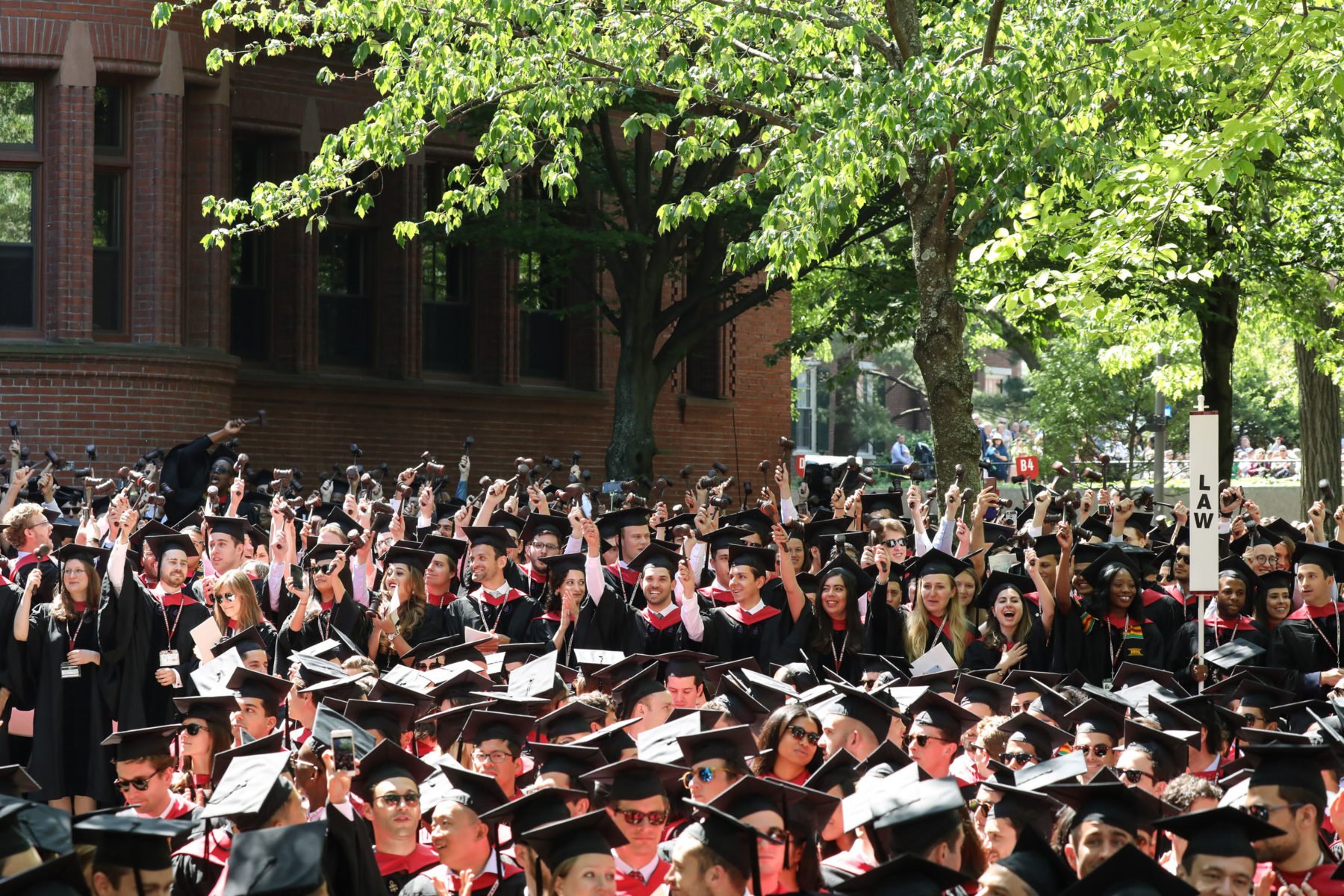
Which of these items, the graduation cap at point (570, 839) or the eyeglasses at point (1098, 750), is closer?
the graduation cap at point (570, 839)

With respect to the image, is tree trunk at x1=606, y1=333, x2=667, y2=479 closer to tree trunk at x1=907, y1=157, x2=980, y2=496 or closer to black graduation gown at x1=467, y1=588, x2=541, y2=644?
tree trunk at x1=907, y1=157, x2=980, y2=496

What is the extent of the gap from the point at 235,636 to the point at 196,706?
60.8 inches

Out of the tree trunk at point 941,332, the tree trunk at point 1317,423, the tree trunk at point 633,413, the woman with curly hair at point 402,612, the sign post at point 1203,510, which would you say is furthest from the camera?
Answer: the tree trunk at point 1317,423

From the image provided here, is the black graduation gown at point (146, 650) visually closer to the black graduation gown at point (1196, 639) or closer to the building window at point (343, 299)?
the black graduation gown at point (1196, 639)

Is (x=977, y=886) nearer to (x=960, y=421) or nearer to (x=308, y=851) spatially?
(x=308, y=851)

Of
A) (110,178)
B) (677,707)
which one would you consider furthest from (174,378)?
(677,707)

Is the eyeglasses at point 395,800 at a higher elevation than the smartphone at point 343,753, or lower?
lower

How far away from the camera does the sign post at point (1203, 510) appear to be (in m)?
9.50

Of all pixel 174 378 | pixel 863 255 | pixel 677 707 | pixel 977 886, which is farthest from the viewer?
pixel 863 255

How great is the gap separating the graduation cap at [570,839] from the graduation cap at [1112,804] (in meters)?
1.57

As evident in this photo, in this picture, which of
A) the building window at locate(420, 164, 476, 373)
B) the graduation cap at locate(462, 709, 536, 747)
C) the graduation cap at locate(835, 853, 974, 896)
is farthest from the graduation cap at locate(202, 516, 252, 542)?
the building window at locate(420, 164, 476, 373)

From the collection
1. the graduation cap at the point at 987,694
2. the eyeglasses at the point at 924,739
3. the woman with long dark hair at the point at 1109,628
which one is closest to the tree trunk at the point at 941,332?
the woman with long dark hair at the point at 1109,628

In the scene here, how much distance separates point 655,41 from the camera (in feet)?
42.1

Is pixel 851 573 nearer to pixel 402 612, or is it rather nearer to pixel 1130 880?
pixel 402 612
